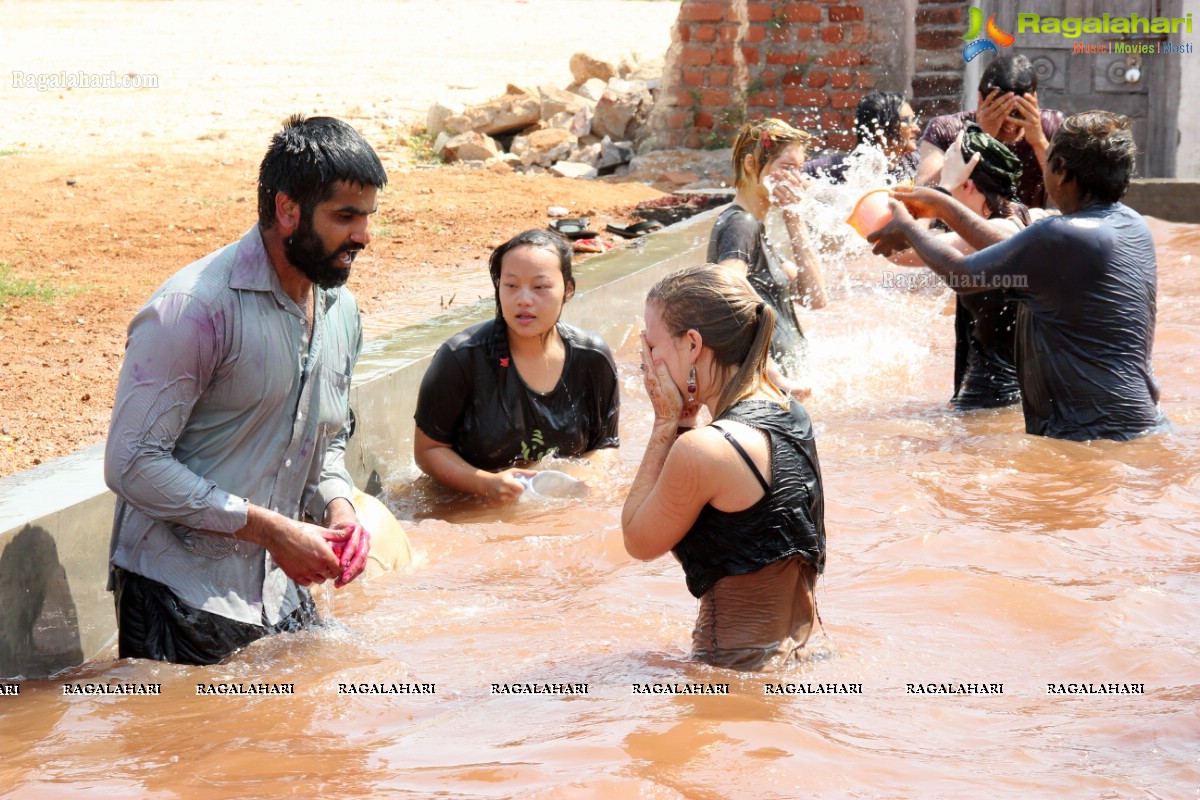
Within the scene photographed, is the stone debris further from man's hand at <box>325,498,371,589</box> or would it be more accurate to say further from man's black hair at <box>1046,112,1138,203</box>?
man's hand at <box>325,498,371,589</box>

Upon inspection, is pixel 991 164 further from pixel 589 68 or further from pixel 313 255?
pixel 589 68

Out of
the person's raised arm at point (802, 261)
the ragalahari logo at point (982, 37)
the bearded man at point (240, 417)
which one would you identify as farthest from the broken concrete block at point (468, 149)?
the bearded man at point (240, 417)

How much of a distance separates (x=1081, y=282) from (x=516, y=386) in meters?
2.38

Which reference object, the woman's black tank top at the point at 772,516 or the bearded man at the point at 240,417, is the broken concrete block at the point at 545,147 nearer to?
the bearded man at the point at 240,417

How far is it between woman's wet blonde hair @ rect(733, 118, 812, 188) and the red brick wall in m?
6.25

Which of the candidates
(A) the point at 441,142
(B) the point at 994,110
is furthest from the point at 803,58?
(B) the point at 994,110

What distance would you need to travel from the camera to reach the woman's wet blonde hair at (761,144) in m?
6.18

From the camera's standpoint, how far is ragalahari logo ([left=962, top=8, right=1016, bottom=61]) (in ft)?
39.2

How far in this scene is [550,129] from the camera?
1402 cm

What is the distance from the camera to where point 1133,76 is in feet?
37.6

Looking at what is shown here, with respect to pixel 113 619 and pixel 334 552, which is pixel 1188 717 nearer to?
pixel 334 552

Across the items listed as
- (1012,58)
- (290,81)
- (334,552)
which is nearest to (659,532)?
(334,552)

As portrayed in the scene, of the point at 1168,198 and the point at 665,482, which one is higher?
the point at 1168,198

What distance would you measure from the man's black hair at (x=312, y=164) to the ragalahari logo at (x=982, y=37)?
10047 mm
